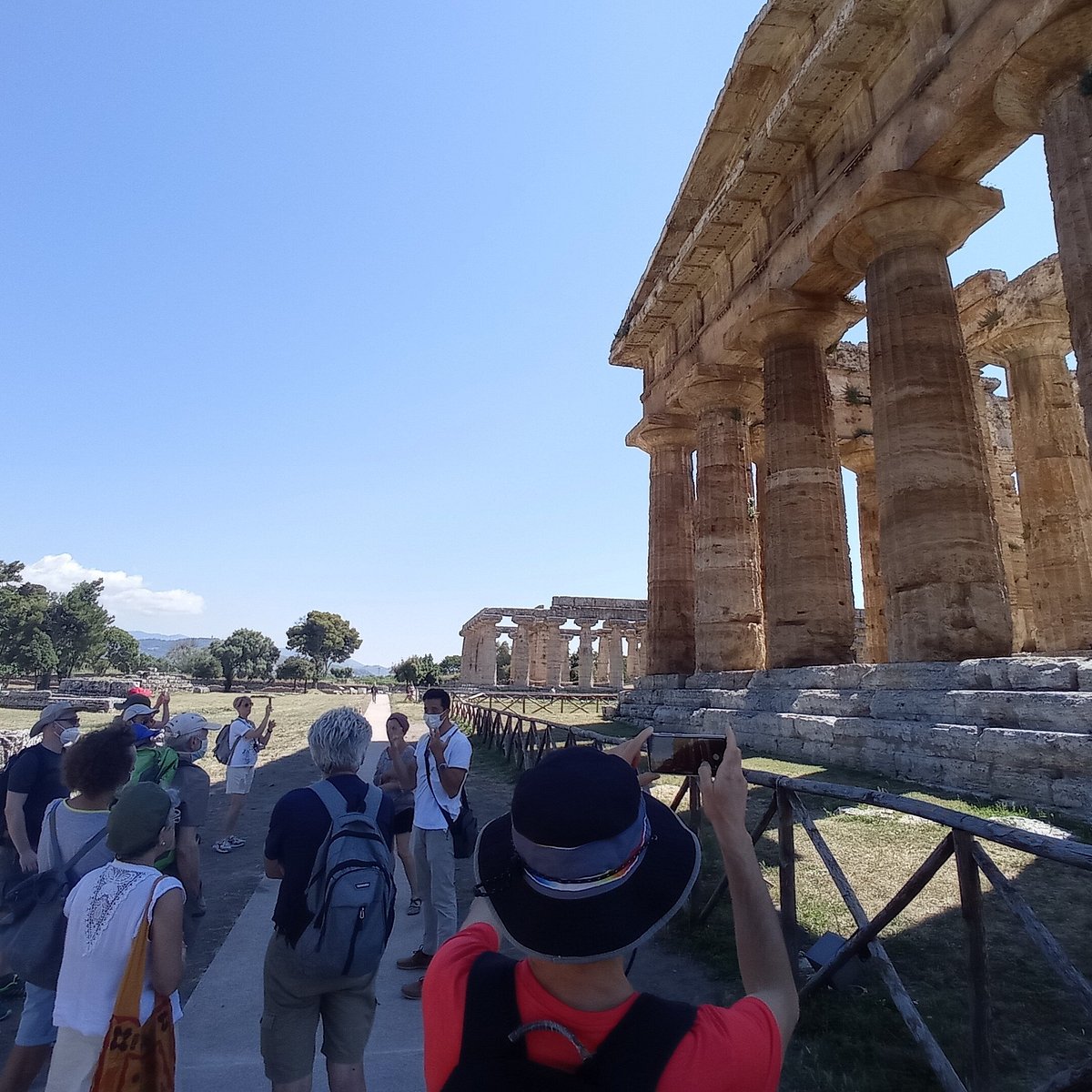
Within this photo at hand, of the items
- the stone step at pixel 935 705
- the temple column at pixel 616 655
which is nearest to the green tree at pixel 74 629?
the temple column at pixel 616 655

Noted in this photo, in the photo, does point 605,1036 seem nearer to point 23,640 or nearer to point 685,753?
point 685,753

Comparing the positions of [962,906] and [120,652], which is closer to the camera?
[962,906]

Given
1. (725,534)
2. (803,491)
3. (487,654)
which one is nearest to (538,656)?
(487,654)

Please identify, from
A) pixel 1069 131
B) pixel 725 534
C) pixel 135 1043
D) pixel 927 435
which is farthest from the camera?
pixel 725 534

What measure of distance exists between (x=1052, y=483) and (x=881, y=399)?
6494 millimetres

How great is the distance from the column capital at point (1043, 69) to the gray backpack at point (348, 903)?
424 inches

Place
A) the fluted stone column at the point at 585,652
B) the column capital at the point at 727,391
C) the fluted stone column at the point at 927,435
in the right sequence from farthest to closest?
1. the fluted stone column at the point at 585,652
2. the column capital at the point at 727,391
3. the fluted stone column at the point at 927,435

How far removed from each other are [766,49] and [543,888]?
643 inches

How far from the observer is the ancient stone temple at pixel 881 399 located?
801 centimetres

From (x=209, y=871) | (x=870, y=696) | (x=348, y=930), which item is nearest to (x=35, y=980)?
(x=348, y=930)

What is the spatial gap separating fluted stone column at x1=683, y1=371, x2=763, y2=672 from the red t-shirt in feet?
47.2

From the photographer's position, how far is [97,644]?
57281mm

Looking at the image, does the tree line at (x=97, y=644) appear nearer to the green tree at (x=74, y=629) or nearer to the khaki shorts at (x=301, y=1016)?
the green tree at (x=74, y=629)

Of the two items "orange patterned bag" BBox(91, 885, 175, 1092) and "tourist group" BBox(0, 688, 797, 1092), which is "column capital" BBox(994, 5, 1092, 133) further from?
"orange patterned bag" BBox(91, 885, 175, 1092)
